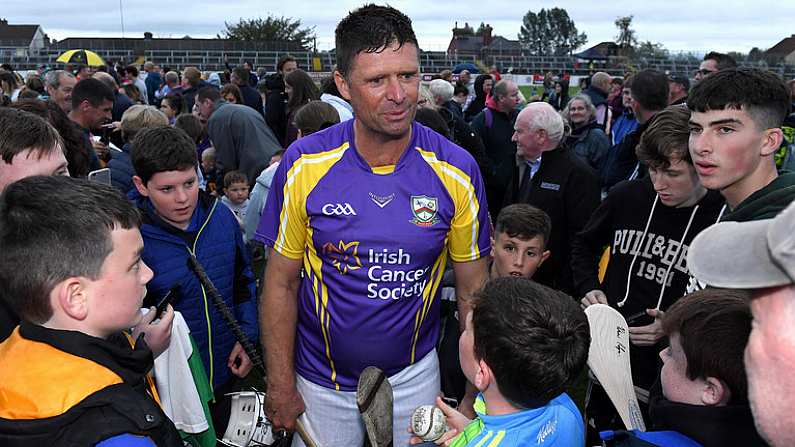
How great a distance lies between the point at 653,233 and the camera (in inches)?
120

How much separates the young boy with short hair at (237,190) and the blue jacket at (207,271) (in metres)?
2.99

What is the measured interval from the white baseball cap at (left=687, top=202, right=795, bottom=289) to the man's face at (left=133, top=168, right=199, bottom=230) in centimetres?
267

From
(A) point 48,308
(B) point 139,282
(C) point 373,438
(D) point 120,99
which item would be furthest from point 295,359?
(D) point 120,99

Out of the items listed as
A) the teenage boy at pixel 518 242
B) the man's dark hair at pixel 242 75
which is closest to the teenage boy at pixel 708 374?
the teenage boy at pixel 518 242

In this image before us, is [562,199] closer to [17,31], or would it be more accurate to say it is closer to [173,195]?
[173,195]

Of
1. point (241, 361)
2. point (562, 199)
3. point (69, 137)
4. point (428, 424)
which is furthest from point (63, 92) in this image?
point (428, 424)

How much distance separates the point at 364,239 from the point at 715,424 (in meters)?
1.25

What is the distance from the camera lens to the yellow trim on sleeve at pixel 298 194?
2.35 metres

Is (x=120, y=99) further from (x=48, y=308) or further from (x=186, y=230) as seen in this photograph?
(x=48, y=308)

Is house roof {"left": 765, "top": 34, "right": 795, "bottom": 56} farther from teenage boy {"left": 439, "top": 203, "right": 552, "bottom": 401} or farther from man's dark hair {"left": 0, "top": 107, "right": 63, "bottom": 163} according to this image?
man's dark hair {"left": 0, "top": 107, "right": 63, "bottom": 163}

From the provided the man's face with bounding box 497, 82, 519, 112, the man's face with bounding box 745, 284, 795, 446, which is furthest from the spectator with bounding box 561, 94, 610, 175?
the man's face with bounding box 745, 284, 795, 446

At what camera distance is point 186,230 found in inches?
125

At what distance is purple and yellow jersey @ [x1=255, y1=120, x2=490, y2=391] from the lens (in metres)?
2.32

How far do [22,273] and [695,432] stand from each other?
187 centimetres
